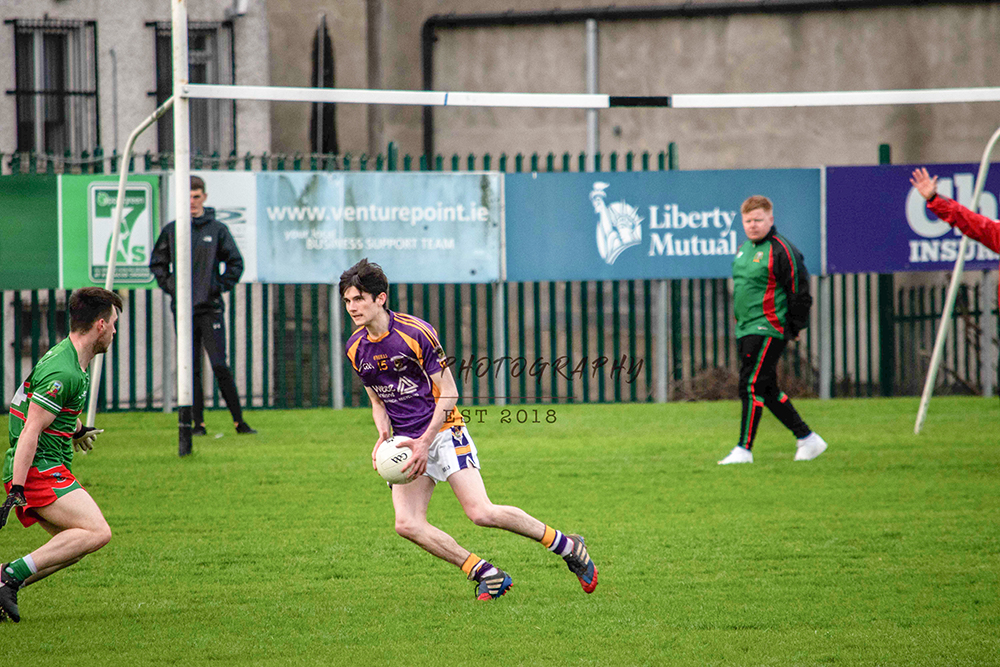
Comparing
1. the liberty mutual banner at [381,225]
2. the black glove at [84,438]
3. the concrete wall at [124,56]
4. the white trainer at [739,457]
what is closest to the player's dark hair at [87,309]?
the black glove at [84,438]

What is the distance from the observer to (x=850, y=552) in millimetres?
6828

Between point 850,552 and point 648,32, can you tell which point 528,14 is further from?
point 850,552

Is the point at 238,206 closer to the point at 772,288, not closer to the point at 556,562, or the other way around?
the point at 772,288

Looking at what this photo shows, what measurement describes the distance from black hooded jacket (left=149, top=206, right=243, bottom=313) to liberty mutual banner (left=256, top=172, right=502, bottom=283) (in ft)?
7.62

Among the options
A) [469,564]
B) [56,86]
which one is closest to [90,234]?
[56,86]

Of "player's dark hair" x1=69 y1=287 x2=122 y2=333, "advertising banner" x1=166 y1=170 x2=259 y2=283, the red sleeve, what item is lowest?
"player's dark hair" x1=69 y1=287 x2=122 y2=333

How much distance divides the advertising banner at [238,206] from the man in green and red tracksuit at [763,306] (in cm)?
633

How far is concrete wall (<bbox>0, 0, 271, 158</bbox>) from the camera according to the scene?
17.8m

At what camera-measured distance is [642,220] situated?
1455 cm

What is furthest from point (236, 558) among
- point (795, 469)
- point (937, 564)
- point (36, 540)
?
point (795, 469)

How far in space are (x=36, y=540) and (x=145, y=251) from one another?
7.01m

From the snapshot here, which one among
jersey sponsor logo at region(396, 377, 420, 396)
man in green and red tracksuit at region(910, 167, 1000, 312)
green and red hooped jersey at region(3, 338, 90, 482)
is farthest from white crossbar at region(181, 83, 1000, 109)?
green and red hooped jersey at region(3, 338, 90, 482)

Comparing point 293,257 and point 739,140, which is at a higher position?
point 739,140

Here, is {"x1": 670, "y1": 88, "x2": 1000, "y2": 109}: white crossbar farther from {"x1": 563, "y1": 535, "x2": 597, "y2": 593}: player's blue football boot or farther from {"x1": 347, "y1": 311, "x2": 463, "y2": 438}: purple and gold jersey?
{"x1": 563, "y1": 535, "x2": 597, "y2": 593}: player's blue football boot
